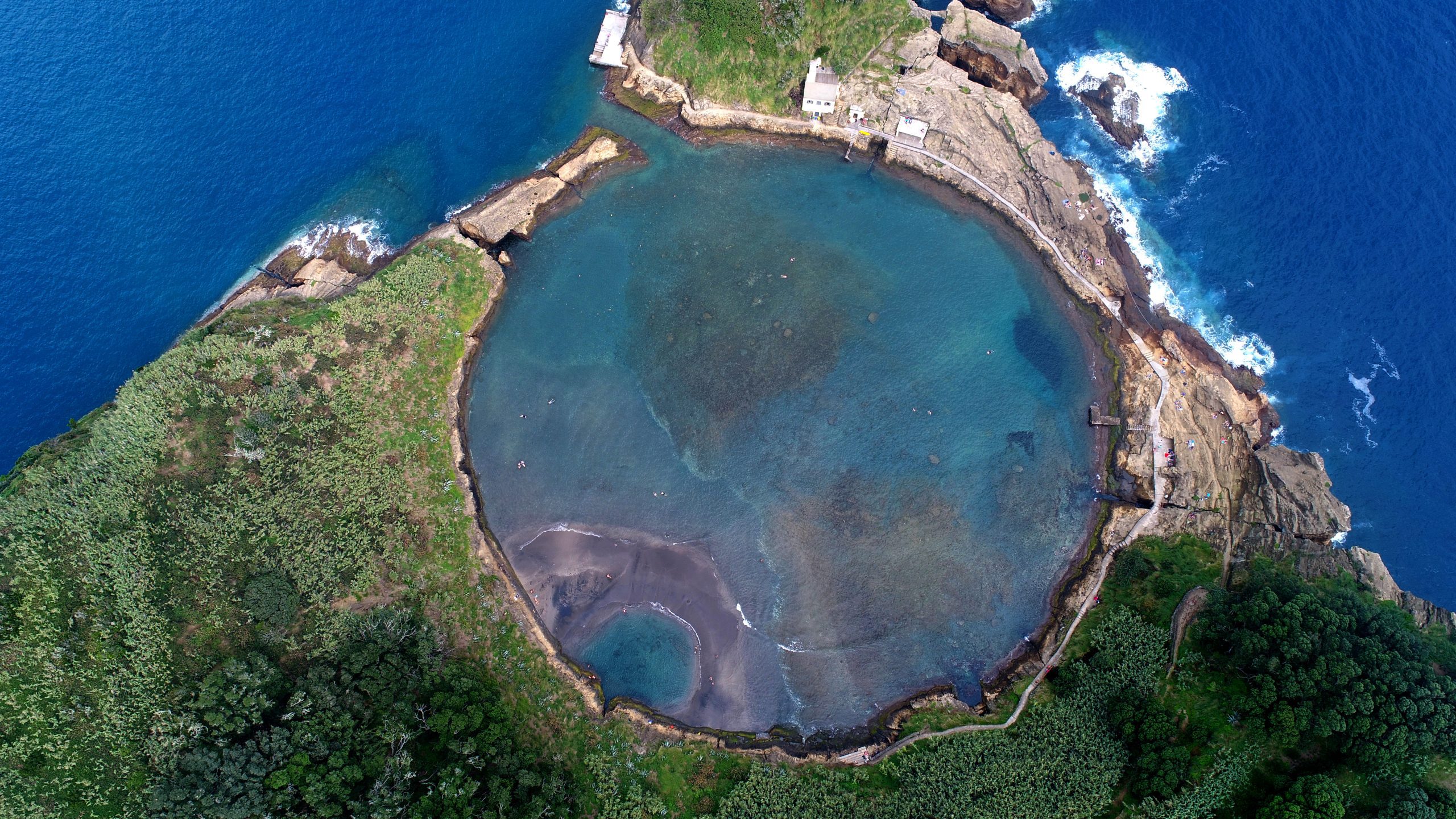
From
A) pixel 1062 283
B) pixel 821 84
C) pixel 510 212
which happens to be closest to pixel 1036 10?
pixel 821 84

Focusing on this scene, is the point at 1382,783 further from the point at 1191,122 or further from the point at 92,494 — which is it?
the point at 92,494

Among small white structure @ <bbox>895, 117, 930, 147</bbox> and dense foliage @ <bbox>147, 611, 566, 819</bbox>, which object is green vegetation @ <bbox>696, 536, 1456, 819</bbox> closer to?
dense foliage @ <bbox>147, 611, 566, 819</bbox>

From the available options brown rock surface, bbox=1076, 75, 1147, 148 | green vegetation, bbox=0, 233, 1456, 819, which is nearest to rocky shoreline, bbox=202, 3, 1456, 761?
green vegetation, bbox=0, 233, 1456, 819

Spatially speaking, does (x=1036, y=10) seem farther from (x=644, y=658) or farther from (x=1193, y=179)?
(x=644, y=658)

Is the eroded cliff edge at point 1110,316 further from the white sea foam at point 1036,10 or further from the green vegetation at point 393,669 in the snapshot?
the white sea foam at point 1036,10

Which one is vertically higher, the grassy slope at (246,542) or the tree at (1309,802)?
the grassy slope at (246,542)

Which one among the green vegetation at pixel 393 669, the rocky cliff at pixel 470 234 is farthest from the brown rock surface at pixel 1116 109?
the rocky cliff at pixel 470 234

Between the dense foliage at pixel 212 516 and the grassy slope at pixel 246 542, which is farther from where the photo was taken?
the grassy slope at pixel 246 542
